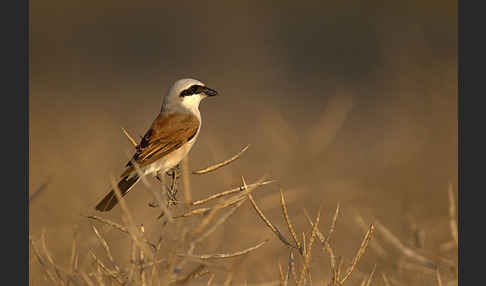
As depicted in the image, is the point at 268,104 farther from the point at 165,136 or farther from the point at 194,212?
the point at 194,212

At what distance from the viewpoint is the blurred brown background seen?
18.5ft

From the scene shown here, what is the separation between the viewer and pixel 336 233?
6262 millimetres

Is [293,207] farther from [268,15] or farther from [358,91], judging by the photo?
[268,15]

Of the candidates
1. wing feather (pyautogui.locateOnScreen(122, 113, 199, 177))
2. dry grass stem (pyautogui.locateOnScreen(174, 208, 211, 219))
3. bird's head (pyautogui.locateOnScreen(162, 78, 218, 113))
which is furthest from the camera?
→ bird's head (pyautogui.locateOnScreen(162, 78, 218, 113))

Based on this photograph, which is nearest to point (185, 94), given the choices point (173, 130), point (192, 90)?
point (192, 90)

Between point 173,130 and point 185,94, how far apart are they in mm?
283

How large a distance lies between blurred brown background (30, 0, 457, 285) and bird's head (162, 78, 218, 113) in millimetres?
515

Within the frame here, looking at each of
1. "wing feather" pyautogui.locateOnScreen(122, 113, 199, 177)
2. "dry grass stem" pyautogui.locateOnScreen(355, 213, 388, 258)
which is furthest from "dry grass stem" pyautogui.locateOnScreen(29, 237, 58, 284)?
"wing feather" pyautogui.locateOnScreen(122, 113, 199, 177)

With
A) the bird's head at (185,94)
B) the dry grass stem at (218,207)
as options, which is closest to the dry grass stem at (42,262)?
the dry grass stem at (218,207)

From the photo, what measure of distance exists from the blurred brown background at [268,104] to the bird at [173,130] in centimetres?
36

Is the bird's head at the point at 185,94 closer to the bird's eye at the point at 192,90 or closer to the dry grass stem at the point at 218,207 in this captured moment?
the bird's eye at the point at 192,90

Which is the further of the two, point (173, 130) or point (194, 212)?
point (173, 130)

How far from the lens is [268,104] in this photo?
41.2 feet

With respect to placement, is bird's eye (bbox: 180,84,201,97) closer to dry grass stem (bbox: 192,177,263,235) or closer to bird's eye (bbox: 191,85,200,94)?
bird's eye (bbox: 191,85,200,94)
